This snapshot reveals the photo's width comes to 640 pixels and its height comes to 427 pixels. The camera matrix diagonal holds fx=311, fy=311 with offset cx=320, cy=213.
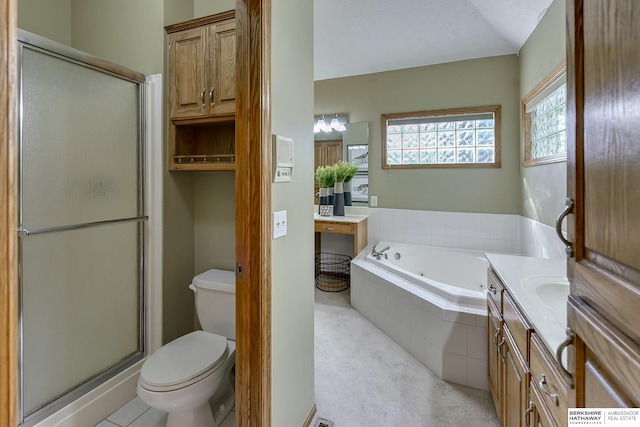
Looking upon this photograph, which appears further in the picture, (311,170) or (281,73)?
(311,170)

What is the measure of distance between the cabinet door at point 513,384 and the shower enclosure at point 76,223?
6.94ft

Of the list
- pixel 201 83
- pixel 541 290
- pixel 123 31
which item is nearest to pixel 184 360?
pixel 201 83

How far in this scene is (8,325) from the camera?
50cm

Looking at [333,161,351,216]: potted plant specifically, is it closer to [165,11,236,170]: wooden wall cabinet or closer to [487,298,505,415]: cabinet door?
[165,11,236,170]: wooden wall cabinet

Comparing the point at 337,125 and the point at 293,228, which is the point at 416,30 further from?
the point at 293,228

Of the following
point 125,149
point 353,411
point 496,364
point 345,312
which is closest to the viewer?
point 496,364

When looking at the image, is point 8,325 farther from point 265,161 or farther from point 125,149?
point 125,149

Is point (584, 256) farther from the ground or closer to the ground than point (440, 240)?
farther from the ground

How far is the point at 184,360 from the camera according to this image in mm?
1576

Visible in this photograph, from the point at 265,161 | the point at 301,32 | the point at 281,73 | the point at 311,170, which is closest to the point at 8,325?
the point at 265,161

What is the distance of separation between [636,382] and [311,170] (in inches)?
55.6

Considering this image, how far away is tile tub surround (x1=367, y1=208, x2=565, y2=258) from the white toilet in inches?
88.9

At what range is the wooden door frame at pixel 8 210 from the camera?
48cm

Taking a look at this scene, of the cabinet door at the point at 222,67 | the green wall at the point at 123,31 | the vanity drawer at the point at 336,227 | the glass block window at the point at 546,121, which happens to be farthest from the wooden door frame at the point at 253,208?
the vanity drawer at the point at 336,227
